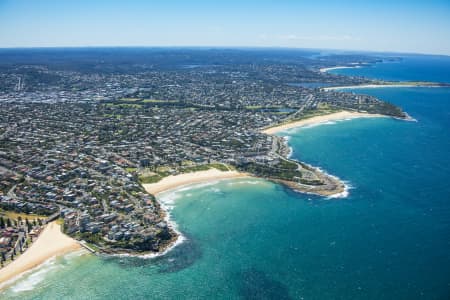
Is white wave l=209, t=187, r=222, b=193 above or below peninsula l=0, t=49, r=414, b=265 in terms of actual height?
below

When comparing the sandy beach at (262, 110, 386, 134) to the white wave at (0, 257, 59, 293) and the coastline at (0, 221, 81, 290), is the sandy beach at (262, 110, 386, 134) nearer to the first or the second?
the coastline at (0, 221, 81, 290)

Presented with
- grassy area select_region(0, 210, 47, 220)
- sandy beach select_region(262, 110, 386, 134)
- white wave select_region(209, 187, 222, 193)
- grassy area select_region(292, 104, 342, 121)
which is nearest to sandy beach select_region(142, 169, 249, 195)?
white wave select_region(209, 187, 222, 193)

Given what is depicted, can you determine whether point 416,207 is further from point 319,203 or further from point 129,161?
point 129,161

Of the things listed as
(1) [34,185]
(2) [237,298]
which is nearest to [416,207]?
(2) [237,298]

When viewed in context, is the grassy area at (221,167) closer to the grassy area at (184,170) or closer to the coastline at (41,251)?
the grassy area at (184,170)

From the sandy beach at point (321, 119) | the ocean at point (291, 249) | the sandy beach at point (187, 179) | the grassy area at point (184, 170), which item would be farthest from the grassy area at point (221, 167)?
the sandy beach at point (321, 119)

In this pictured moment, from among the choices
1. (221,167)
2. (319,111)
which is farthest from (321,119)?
(221,167)
